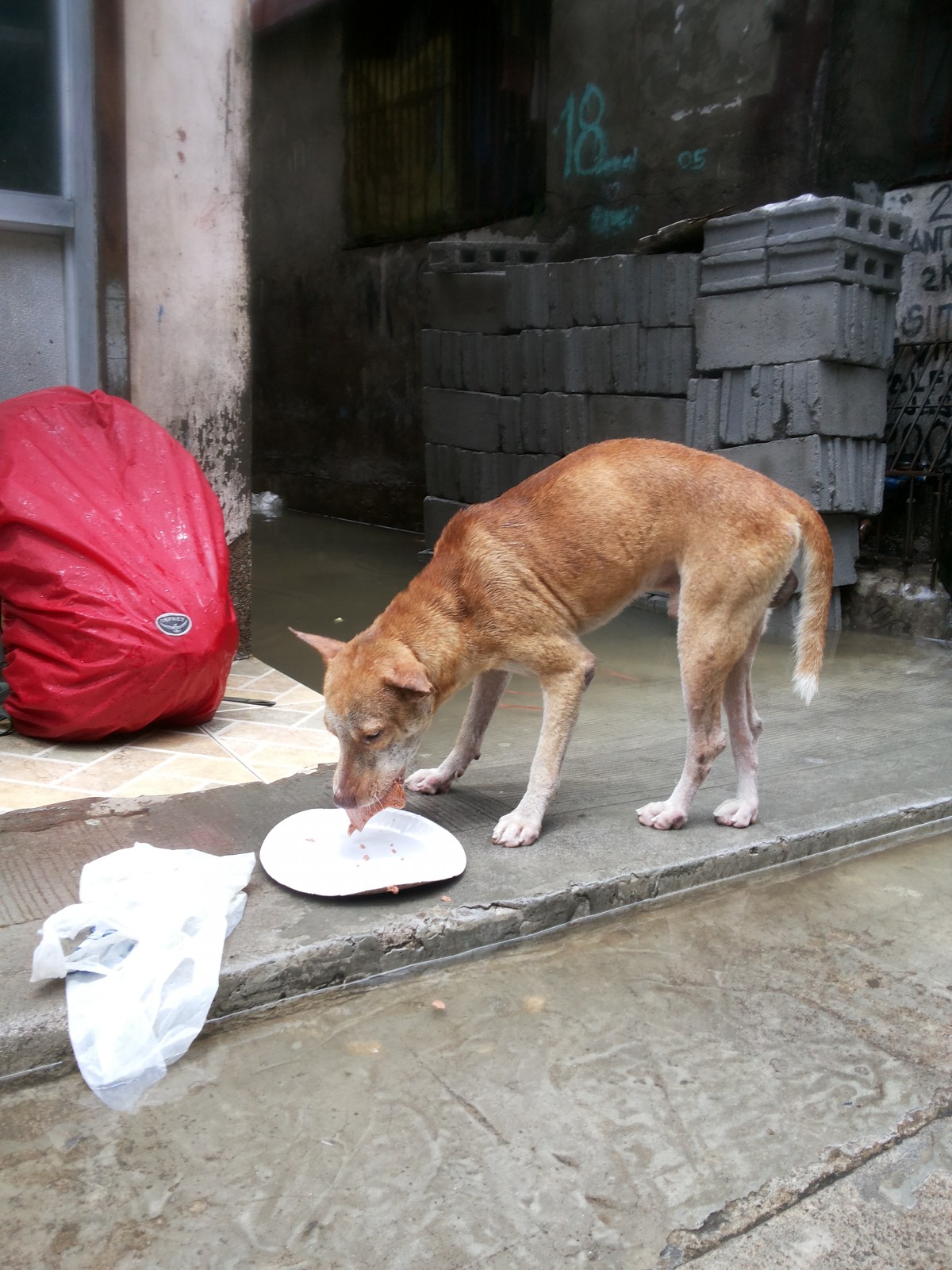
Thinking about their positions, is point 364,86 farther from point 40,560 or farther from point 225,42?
point 40,560

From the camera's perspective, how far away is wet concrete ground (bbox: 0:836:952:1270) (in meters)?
1.92

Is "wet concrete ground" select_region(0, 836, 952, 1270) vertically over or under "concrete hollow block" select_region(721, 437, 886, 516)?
under

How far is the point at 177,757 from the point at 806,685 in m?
2.29

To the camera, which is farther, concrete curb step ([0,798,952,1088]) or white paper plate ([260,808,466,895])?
white paper plate ([260,808,466,895])

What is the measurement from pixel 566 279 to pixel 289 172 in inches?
286

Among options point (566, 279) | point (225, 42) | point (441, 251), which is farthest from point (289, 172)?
point (225, 42)

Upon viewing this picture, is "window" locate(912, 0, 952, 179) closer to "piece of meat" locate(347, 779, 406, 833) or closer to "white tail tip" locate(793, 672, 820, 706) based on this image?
"white tail tip" locate(793, 672, 820, 706)

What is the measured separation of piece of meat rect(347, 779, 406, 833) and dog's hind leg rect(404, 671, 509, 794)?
27.1 inches

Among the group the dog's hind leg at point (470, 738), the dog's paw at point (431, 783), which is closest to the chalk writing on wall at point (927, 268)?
the dog's hind leg at point (470, 738)

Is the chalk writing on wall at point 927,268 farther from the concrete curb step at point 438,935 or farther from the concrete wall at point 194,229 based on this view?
the concrete curb step at point 438,935

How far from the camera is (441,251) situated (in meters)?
9.08

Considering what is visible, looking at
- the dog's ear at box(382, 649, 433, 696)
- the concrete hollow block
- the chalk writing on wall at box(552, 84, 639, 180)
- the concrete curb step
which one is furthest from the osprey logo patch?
the chalk writing on wall at box(552, 84, 639, 180)

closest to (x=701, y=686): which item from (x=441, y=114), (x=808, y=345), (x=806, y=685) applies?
(x=806, y=685)

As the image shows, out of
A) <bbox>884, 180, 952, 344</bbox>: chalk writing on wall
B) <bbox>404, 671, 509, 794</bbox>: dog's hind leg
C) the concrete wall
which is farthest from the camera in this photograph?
<bbox>884, 180, 952, 344</bbox>: chalk writing on wall
